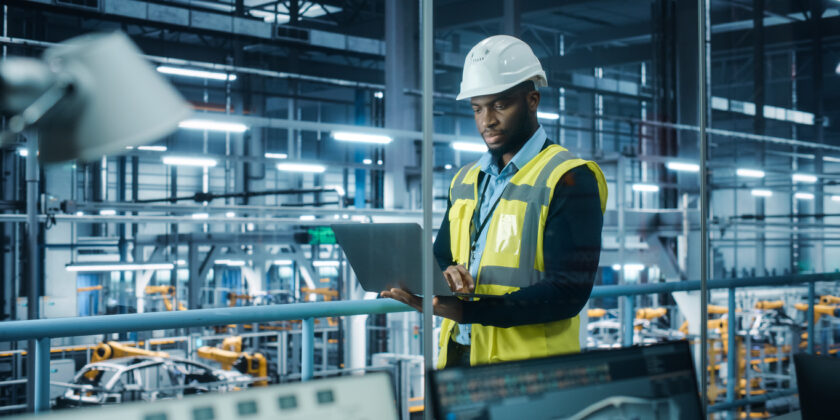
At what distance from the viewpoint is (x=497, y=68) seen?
70.1 inches

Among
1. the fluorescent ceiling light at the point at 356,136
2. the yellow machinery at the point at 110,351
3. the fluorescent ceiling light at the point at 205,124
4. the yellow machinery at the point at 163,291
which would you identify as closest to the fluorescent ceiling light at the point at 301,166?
the fluorescent ceiling light at the point at 356,136

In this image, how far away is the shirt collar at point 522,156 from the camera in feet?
5.75

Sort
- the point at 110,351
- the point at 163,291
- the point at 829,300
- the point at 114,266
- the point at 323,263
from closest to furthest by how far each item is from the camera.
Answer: the point at 829,300 < the point at 110,351 < the point at 114,266 < the point at 323,263 < the point at 163,291

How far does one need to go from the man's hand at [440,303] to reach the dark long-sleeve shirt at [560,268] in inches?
0.9

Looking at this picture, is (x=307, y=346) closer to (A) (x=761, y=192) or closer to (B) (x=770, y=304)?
(A) (x=761, y=192)

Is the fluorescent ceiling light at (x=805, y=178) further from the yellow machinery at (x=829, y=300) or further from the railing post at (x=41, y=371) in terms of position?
the railing post at (x=41, y=371)

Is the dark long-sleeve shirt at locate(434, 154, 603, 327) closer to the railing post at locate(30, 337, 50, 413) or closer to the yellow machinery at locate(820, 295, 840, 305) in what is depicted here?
the railing post at locate(30, 337, 50, 413)

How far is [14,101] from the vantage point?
17.9 inches

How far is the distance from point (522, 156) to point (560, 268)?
0.29 m

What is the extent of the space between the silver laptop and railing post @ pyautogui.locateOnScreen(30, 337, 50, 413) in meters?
0.69

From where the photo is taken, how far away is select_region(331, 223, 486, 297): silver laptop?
5.55 feet

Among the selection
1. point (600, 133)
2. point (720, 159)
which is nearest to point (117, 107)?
point (720, 159)

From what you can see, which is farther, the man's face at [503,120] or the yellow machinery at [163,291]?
the yellow machinery at [163,291]

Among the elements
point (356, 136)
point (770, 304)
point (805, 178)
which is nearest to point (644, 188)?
point (770, 304)
